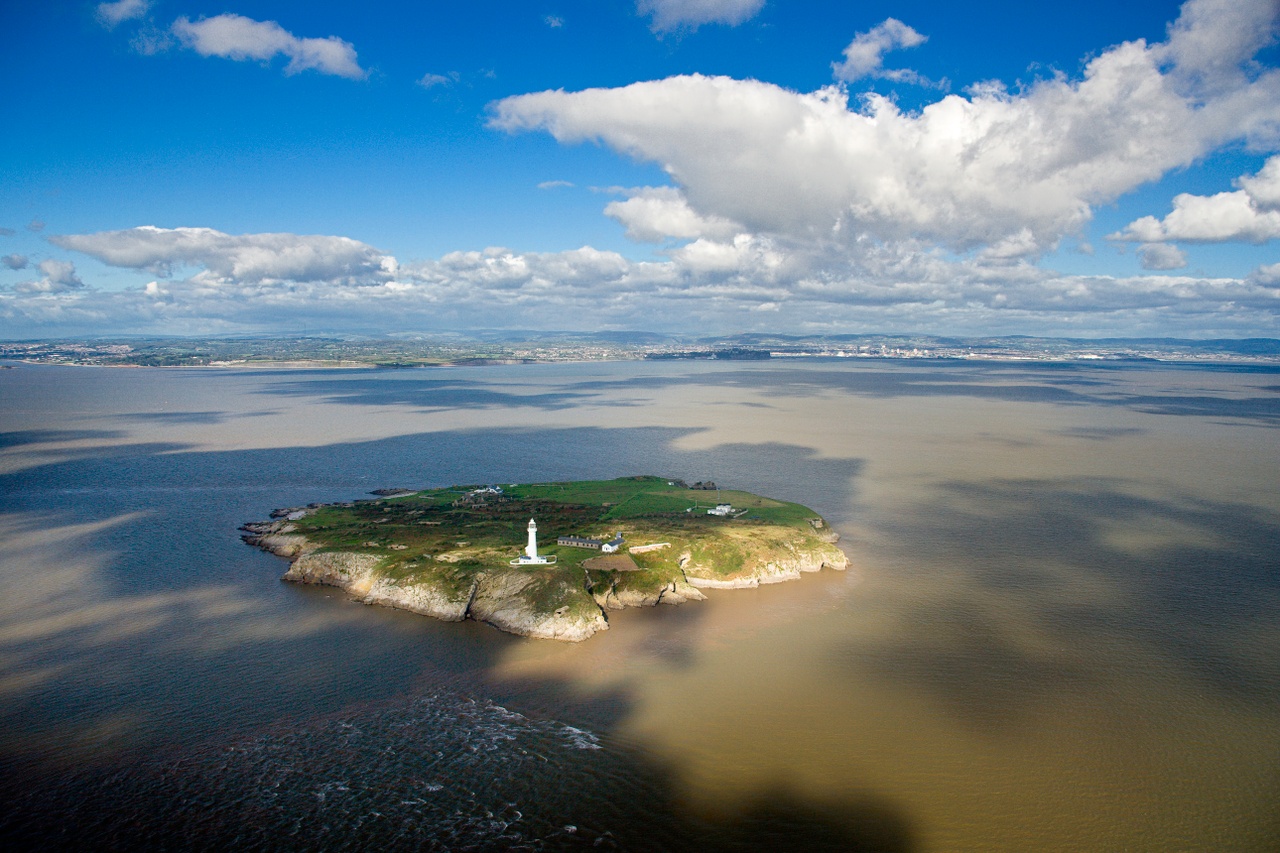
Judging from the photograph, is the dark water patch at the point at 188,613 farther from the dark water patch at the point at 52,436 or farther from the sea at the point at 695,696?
the dark water patch at the point at 52,436

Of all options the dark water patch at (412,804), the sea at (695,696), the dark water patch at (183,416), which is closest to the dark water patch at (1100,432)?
the sea at (695,696)

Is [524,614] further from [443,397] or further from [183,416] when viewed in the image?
[443,397]

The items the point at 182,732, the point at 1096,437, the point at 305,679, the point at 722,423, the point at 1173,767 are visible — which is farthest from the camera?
the point at 722,423

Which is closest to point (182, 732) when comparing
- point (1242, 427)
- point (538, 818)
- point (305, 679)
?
point (305, 679)

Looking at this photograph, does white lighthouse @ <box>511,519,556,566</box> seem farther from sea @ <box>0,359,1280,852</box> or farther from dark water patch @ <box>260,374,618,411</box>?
dark water patch @ <box>260,374,618,411</box>

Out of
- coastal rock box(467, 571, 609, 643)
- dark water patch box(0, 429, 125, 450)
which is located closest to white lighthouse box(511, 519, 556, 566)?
coastal rock box(467, 571, 609, 643)

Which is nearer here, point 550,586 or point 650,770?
point 650,770

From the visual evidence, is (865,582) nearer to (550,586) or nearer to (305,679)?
(550,586)
